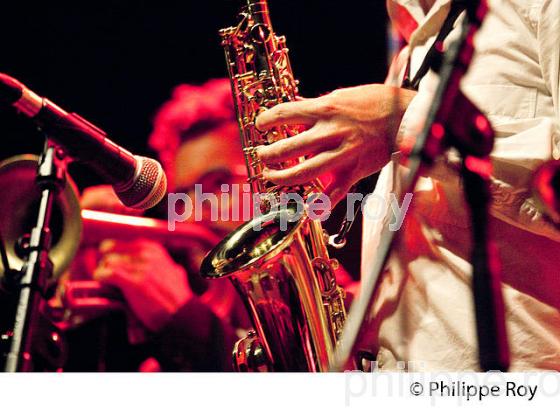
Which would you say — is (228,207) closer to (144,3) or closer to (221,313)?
(221,313)

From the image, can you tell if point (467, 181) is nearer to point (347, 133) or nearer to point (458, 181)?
point (458, 181)

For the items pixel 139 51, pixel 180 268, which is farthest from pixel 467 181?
pixel 180 268

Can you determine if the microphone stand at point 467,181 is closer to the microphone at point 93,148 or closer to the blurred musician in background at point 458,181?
the blurred musician in background at point 458,181

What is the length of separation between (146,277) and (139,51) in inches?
39.0

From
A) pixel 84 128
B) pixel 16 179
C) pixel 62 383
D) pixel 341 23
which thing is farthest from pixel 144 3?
pixel 62 383

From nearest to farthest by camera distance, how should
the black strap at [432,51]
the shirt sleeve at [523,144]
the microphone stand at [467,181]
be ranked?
the microphone stand at [467,181] → the shirt sleeve at [523,144] → the black strap at [432,51]

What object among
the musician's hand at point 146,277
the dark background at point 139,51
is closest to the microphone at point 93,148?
the dark background at point 139,51

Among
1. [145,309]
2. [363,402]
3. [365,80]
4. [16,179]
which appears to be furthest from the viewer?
[145,309]

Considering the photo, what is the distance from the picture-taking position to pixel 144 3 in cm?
281

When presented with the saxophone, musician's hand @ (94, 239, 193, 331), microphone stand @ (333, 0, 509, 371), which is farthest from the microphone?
musician's hand @ (94, 239, 193, 331)

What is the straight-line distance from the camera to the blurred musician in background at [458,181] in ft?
3.72

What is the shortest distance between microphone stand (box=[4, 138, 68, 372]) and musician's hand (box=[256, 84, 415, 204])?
49 centimetres

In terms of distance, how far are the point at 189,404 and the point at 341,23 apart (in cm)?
178

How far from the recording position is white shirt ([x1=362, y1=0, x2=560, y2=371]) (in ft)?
3.70
